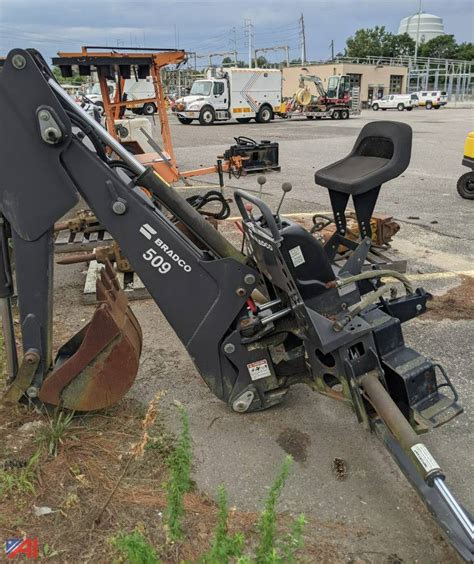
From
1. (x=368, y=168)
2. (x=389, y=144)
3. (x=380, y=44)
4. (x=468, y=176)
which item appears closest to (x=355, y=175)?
(x=368, y=168)

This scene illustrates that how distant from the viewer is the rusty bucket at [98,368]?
2926 millimetres

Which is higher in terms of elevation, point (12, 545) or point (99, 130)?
point (99, 130)

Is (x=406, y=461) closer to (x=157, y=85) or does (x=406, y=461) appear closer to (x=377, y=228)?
(x=377, y=228)

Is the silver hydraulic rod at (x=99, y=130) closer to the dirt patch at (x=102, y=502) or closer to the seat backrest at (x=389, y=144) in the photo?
the dirt patch at (x=102, y=502)

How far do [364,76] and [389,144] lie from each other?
171 ft

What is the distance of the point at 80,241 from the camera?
6.16 m

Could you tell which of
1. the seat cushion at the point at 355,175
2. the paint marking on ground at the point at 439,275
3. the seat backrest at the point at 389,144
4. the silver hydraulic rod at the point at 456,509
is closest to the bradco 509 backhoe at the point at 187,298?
the silver hydraulic rod at the point at 456,509

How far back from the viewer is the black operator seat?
3689 millimetres

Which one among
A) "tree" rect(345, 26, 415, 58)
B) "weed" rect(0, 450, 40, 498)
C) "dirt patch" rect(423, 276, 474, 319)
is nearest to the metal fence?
"tree" rect(345, 26, 415, 58)

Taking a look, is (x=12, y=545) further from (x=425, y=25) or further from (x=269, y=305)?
(x=425, y=25)

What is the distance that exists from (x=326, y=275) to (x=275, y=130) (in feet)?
76.7

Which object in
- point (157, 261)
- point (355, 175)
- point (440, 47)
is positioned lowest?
point (440, 47)

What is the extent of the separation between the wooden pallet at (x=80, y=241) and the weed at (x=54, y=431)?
315 centimetres

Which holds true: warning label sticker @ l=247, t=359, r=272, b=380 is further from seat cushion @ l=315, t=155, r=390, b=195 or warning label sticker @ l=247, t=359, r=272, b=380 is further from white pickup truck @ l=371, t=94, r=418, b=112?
white pickup truck @ l=371, t=94, r=418, b=112
